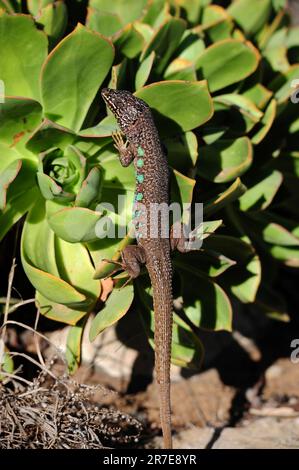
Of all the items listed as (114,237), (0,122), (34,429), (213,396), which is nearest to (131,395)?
(213,396)

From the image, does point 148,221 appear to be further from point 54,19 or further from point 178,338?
point 54,19

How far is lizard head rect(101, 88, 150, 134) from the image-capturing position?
2.68 m

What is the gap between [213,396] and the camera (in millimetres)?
3520

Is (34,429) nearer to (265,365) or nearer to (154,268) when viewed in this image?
(154,268)

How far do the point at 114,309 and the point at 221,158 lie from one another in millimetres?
930

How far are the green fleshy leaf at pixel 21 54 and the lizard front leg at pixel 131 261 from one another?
766 mm

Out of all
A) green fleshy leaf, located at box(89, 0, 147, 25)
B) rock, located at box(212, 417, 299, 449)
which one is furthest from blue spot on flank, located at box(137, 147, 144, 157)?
rock, located at box(212, 417, 299, 449)

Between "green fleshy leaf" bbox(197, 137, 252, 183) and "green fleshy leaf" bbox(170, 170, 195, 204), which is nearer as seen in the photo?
"green fleshy leaf" bbox(170, 170, 195, 204)

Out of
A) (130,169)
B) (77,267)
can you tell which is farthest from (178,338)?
(130,169)

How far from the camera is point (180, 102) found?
8.80 feet

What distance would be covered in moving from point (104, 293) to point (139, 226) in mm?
321

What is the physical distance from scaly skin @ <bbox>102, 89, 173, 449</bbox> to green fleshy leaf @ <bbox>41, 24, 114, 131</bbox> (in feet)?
0.30

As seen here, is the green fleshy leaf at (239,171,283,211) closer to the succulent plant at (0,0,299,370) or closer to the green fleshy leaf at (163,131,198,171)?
the succulent plant at (0,0,299,370)

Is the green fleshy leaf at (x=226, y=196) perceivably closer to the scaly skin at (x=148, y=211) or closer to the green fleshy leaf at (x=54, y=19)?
the scaly skin at (x=148, y=211)
